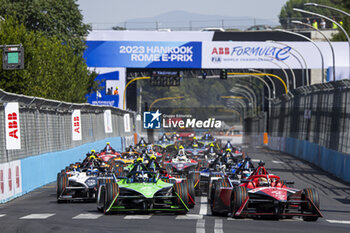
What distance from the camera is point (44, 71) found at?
2152 inches

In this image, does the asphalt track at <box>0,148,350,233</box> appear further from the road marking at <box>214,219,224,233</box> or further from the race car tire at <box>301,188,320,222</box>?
the race car tire at <box>301,188,320,222</box>

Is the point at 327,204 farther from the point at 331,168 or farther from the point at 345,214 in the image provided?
the point at 331,168

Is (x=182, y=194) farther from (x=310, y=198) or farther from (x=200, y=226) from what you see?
(x=310, y=198)

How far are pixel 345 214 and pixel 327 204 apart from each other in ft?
8.83

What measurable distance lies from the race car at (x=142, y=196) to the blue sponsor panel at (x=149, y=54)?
162 ft

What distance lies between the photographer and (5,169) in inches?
851

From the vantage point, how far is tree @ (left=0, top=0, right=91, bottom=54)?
64.3 m

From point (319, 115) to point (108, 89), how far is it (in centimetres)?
3315

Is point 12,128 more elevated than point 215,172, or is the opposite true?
point 12,128

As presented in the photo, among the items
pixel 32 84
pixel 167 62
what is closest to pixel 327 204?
pixel 32 84

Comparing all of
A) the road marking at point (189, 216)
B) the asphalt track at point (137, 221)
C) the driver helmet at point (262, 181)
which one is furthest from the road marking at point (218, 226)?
the driver helmet at point (262, 181)

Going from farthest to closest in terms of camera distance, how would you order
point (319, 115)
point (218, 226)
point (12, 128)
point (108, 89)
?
point (108, 89) < point (319, 115) < point (12, 128) < point (218, 226)

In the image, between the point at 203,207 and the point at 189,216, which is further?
the point at 203,207

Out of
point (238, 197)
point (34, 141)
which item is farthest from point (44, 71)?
point (238, 197)
